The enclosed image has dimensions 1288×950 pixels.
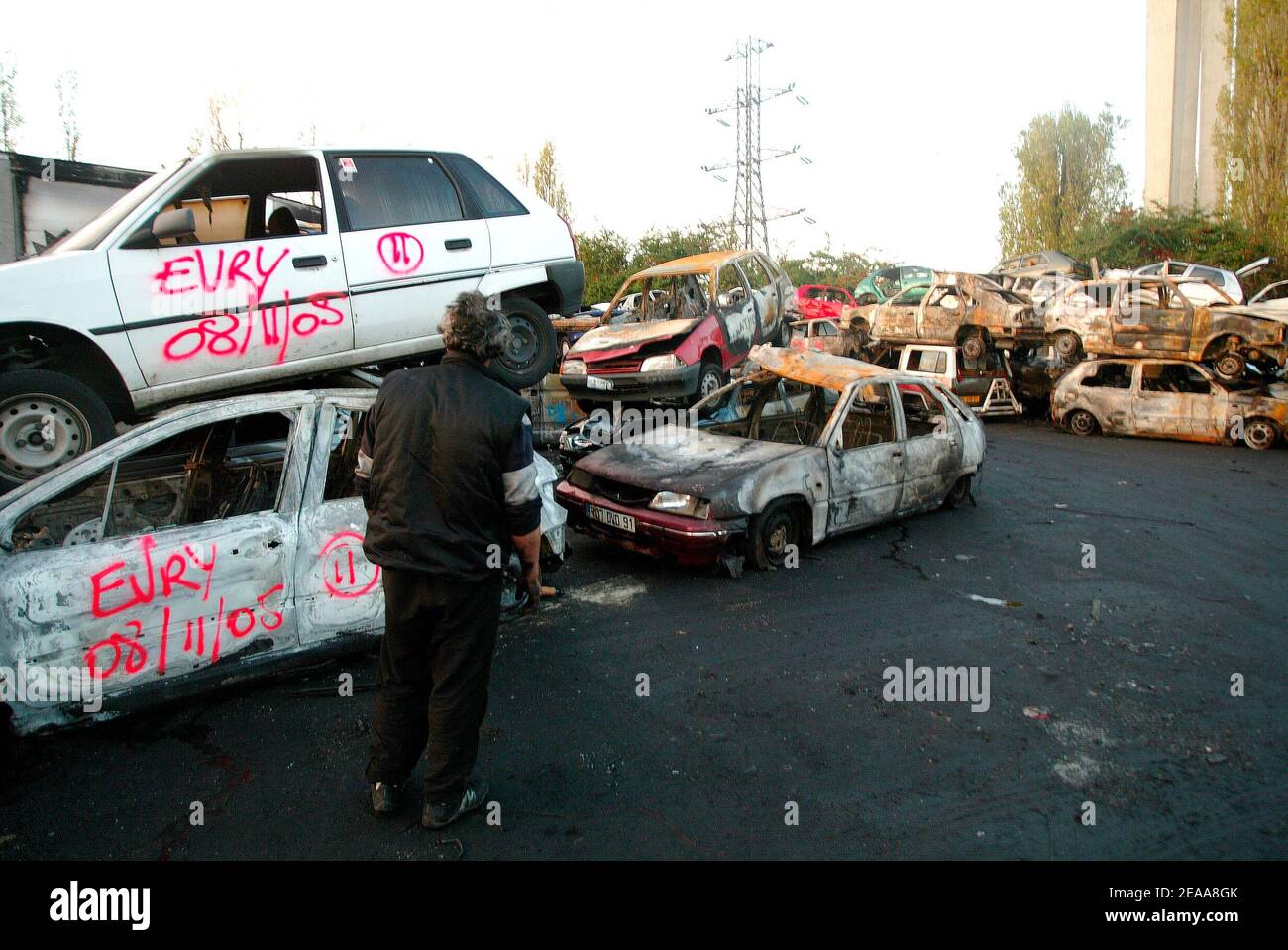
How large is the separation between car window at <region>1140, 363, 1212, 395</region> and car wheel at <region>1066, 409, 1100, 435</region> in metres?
0.83

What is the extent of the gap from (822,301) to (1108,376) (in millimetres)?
11196

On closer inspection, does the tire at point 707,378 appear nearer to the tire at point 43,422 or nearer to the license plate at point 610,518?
the license plate at point 610,518

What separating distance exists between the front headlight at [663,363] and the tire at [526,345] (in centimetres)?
411

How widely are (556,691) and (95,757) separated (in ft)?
6.64

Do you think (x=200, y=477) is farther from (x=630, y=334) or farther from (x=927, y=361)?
(x=927, y=361)

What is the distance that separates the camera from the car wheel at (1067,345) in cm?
1314

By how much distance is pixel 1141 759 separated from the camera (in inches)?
137

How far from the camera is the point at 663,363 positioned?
10.2m

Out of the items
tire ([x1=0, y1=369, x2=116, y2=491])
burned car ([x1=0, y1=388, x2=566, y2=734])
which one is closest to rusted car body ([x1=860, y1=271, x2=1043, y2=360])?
burned car ([x1=0, y1=388, x2=566, y2=734])

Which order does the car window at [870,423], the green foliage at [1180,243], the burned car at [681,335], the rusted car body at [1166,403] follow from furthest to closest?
the green foliage at [1180,243] < the rusted car body at [1166,403] < the burned car at [681,335] < the car window at [870,423]

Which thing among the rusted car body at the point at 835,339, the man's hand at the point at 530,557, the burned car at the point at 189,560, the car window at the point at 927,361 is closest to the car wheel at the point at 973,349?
the car window at the point at 927,361

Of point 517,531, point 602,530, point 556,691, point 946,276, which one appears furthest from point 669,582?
point 946,276

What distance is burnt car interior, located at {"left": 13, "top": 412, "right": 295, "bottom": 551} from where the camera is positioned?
4230 mm
